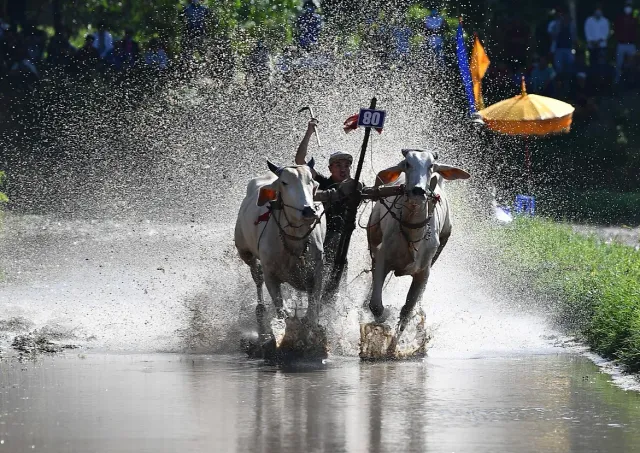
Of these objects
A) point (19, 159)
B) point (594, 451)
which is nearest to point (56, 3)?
point (19, 159)

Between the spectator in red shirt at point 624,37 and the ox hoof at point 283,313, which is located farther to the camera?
the spectator in red shirt at point 624,37

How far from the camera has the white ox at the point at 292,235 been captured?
12.6 m

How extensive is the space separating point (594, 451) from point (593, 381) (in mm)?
2809

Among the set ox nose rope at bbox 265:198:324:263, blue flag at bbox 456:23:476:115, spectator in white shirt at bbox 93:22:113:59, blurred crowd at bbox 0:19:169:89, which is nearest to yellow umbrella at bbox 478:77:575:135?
blue flag at bbox 456:23:476:115

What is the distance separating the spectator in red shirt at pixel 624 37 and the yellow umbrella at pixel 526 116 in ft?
23.3

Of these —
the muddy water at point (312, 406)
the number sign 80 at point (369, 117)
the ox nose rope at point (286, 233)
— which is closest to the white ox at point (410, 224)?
the number sign 80 at point (369, 117)

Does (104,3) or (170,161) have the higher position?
(104,3)

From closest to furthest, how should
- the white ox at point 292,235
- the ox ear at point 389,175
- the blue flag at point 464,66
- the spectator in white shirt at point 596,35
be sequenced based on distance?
the white ox at point 292,235 < the ox ear at point 389,175 < the blue flag at point 464,66 < the spectator in white shirt at point 596,35

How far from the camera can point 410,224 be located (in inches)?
509

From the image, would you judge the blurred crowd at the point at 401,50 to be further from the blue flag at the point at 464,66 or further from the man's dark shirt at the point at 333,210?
the man's dark shirt at the point at 333,210

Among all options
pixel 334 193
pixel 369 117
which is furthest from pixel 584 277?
pixel 369 117

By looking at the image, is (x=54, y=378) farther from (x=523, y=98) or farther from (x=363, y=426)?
(x=523, y=98)

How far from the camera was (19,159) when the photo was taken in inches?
1067

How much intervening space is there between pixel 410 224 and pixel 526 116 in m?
11.0
